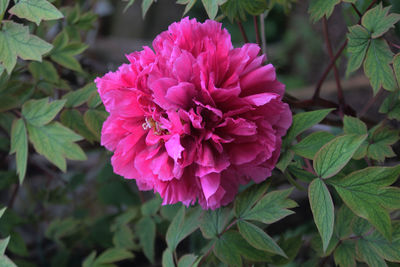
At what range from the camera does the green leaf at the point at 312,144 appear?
53 cm

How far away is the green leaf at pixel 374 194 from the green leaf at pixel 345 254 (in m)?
0.10

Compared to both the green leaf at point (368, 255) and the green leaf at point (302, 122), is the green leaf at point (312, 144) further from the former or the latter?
the green leaf at point (368, 255)

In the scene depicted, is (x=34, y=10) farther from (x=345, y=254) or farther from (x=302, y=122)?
(x=345, y=254)

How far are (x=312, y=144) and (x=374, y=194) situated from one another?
0.10m

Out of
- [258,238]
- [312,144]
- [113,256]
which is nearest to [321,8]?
[312,144]

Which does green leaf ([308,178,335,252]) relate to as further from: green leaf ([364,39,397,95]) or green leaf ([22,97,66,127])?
green leaf ([22,97,66,127])

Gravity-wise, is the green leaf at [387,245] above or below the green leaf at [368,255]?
above

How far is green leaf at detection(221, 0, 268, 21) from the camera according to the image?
605mm

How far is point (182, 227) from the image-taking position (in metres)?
0.62

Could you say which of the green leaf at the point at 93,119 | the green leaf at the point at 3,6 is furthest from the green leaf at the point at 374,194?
the green leaf at the point at 3,6

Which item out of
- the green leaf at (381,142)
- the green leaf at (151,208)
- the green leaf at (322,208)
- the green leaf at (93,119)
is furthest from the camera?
the green leaf at (151,208)

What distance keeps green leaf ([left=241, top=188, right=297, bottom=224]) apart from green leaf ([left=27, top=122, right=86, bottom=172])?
29cm

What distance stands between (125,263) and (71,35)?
63cm

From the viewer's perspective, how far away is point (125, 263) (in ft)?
3.72
